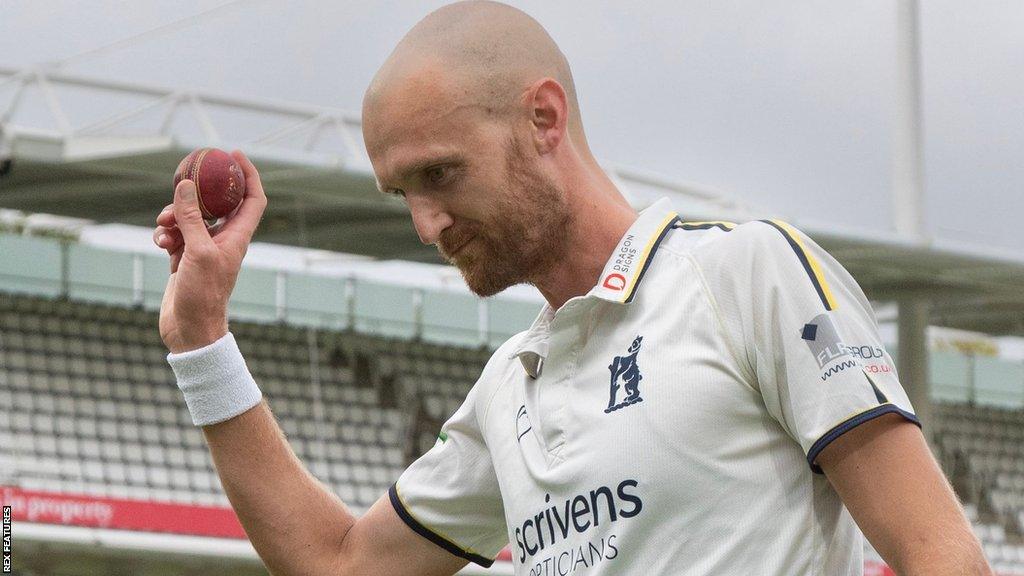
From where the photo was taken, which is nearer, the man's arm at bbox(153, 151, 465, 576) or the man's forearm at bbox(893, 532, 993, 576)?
the man's forearm at bbox(893, 532, 993, 576)

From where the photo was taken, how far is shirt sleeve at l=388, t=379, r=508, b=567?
8.12ft

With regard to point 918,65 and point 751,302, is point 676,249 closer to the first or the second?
point 751,302

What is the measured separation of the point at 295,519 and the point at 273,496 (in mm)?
51

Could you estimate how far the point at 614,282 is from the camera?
7.00 ft

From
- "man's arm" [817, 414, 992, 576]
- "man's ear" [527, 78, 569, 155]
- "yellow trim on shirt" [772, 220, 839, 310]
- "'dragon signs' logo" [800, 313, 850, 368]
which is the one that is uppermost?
"man's ear" [527, 78, 569, 155]

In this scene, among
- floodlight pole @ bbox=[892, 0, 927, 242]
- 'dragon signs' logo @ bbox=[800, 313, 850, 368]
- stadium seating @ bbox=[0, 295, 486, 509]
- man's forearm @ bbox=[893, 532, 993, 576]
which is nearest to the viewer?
man's forearm @ bbox=[893, 532, 993, 576]

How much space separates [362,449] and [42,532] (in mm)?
5176

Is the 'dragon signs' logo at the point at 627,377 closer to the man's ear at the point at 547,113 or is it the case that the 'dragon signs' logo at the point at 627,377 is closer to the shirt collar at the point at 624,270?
the shirt collar at the point at 624,270

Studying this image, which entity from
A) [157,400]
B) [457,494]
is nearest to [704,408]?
[457,494]

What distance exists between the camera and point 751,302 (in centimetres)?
198

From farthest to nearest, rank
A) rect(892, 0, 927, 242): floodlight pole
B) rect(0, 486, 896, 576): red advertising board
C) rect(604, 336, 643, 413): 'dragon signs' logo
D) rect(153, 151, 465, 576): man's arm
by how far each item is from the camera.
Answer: rect(892, 0, 927, 242): floodlight pole → rect(0, 486, 896, 576): red advertising board → rect(153, 151, 465, 576): man's arm → rect(604, 336, 643, 413): 'dragon signs' logo

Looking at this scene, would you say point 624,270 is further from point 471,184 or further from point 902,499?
point 902,499

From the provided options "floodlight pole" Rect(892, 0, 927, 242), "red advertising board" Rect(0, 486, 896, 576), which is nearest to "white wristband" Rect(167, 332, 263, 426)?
"red advertising board" Rect(0, 486, 896, 576)

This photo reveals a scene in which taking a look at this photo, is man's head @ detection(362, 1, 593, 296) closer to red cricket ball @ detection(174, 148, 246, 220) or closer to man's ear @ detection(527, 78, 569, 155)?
man's ear @ detection(527, 78, 569, 155)
